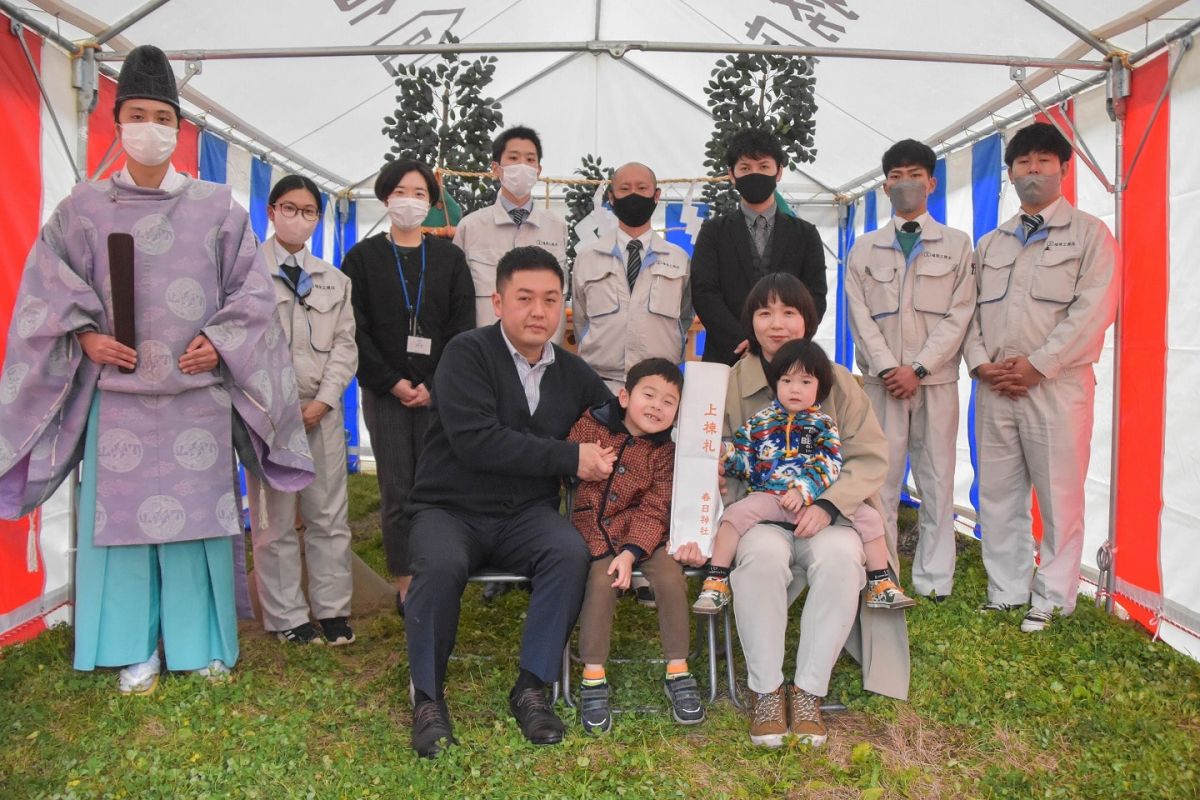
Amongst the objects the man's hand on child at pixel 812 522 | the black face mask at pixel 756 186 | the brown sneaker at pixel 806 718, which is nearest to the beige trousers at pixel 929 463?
the black face mask at pixel 756 186

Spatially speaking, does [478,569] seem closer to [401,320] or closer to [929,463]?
[401,320]

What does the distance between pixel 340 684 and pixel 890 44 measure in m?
4.08

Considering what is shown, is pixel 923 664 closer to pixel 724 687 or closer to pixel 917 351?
pixel 724 687

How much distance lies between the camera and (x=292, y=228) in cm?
350

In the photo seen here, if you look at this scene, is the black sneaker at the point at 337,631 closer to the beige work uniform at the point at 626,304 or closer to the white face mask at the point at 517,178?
the beige work uniform at the point at 626,304

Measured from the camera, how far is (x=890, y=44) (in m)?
4.59

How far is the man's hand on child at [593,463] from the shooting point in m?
2.81

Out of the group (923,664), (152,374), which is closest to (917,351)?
(923,664)

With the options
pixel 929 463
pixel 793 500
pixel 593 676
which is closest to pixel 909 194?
pixel 929 463

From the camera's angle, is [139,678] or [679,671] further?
[139,678]

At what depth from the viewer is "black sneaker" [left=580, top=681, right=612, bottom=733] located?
2.66 meters

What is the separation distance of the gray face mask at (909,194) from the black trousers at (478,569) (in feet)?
7.35

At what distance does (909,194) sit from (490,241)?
1920mm

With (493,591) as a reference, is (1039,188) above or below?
above
